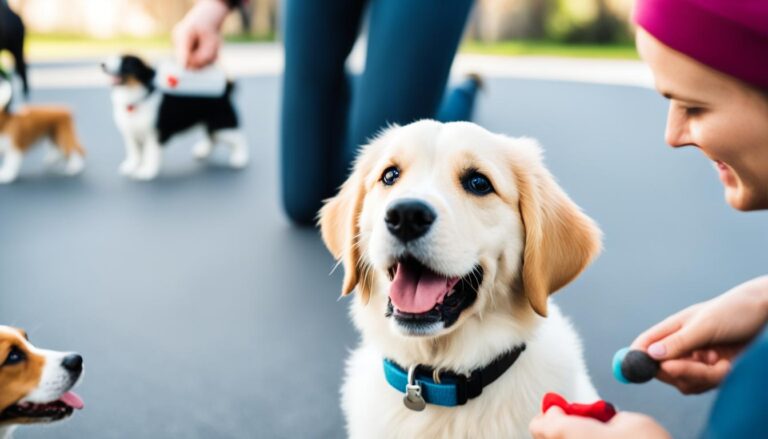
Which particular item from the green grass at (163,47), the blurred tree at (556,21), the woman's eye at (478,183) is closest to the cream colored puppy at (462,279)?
the woman's eye at (478,183)

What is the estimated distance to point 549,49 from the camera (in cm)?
1061

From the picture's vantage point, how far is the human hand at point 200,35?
2.43 metres

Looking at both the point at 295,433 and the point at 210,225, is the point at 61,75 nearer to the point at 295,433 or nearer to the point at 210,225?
the point at 210,225

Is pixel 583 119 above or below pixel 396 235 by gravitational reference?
below

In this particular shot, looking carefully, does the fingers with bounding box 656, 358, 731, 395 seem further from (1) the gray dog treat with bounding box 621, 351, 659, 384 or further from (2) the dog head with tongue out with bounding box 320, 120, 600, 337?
(2) the dog head with tongue out with bounding box 320, 120, 600, 337

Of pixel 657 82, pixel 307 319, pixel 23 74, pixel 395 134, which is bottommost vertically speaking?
pixel 307 319

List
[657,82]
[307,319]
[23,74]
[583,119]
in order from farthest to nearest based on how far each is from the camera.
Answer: [583,119]
[307,319]
[23,74]
[657,82]

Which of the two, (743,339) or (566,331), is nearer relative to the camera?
(743,339)

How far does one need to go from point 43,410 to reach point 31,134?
298 cm

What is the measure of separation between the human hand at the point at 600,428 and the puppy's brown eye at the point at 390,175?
0.67 metres

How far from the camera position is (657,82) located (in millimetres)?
1136

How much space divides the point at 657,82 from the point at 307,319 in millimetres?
1592

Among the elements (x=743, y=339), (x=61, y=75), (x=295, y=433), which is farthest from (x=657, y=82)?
(x=61, y=75)

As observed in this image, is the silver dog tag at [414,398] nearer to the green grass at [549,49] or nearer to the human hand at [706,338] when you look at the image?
the human hand at [706,338]
